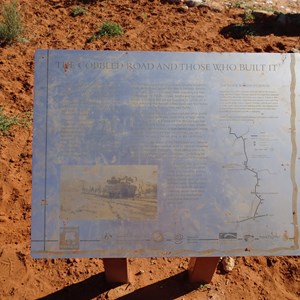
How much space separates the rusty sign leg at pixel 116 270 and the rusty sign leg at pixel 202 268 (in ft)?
1.73

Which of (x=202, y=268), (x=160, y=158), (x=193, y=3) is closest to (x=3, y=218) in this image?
(x=202, y=268)

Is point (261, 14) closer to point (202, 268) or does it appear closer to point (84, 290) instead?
point (202, 268)

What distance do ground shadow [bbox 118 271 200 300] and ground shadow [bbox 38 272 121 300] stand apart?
0.19 m

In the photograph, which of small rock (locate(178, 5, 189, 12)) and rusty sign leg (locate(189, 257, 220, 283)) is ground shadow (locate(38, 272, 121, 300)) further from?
small rock (locate(178, 5, 189, 12))

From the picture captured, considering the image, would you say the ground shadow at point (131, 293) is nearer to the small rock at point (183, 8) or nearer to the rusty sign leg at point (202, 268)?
the rusty sign leg at point (202, 268)

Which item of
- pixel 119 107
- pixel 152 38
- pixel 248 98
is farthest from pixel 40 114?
pixel 152 38

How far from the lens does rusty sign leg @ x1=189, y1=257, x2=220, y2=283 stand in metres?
3.11

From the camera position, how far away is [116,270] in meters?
3.21

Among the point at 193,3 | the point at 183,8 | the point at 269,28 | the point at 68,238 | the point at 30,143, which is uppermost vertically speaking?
the point at 193,3

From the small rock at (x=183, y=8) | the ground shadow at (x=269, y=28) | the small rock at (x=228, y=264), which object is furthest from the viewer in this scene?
the small rock at (x=183, y=8)

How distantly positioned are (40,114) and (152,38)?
3.85 metres

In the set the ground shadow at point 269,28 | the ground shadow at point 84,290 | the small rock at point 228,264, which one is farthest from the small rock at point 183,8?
the ground shadow at point 84,290

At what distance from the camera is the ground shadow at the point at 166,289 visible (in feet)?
11.0

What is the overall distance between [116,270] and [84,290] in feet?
1.32
